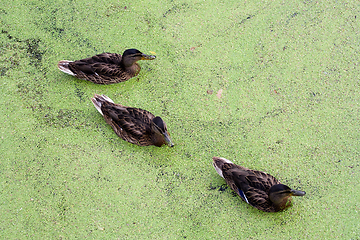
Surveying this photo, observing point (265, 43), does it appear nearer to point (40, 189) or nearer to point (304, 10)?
point (304, 10)

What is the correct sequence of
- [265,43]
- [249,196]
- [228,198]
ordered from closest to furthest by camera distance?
[249,196] → [228,198] → [265,43]

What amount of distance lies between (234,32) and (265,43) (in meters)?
0.40

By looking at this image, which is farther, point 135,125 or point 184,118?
point 184,118

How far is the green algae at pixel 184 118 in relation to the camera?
8.54 feet

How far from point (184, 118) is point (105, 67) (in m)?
1.02

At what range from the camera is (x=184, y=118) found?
296 cm

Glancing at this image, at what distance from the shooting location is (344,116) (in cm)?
297

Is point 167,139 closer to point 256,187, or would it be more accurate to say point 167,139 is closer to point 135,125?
point 135,125

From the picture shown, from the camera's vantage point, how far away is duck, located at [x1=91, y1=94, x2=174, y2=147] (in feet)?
8.70

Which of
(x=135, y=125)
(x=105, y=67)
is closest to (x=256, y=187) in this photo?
(x=135, y=125)

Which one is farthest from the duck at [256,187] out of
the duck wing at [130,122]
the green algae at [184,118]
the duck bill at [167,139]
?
the duck wing at [130,122]

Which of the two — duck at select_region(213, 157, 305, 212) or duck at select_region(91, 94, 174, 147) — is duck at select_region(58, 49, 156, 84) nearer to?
duck at select_region(91, 94, 174, 147)

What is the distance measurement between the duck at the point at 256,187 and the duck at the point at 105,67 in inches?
57.1

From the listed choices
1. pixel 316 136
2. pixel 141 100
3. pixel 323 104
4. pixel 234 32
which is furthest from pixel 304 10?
pixel 141 100
